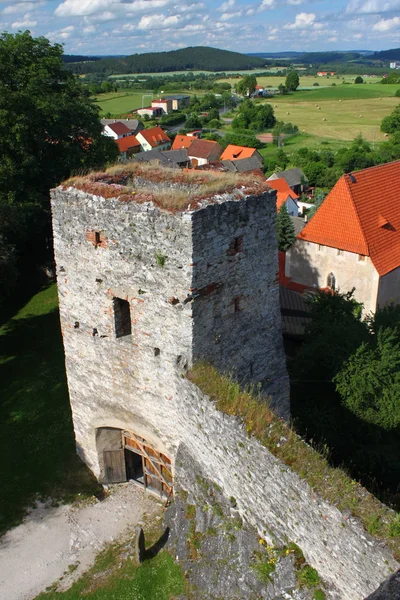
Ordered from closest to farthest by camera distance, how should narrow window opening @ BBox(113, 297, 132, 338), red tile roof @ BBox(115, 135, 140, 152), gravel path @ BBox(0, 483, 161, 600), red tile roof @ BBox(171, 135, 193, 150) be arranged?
narrow window opening @ BBox(113, 297, 132, 338) < gravel path @ BBox(0, 483, 161, 600) < red tile roof @ BBox(115, 135, 140, 152) < red tile roof @ BBox(171, 135, 193, 150)

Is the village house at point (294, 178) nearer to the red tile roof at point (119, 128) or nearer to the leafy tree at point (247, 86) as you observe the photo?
the red tile roof at point (119, 128)

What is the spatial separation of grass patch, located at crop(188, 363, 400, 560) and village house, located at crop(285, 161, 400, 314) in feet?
41.6

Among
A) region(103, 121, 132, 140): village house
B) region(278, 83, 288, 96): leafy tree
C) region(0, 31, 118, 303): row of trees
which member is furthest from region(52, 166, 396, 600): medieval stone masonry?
region(278, 83, 288, 96): leafy tree

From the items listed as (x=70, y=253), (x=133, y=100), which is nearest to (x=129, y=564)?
(x=70, y=253)

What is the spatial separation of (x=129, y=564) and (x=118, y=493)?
2004mm

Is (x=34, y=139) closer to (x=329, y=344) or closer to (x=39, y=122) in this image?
(x=39, y=122)

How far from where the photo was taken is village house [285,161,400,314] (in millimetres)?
19188

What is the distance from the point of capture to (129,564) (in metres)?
9.25

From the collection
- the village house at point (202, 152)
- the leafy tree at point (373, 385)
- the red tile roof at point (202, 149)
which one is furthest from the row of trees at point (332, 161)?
the leafy tree at point (373, 385)

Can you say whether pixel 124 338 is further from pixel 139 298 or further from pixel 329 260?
pixel 329 260

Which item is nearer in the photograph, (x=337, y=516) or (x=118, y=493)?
(x=337, y=516)

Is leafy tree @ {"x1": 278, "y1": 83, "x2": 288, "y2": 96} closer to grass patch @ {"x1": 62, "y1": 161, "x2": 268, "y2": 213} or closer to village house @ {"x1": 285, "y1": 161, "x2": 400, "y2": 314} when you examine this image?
village house @ {"x1": 285, "y1": 161, "x2": 400, "y2": 314}

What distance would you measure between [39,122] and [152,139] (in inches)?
2187

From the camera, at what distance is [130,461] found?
11.3 metres
